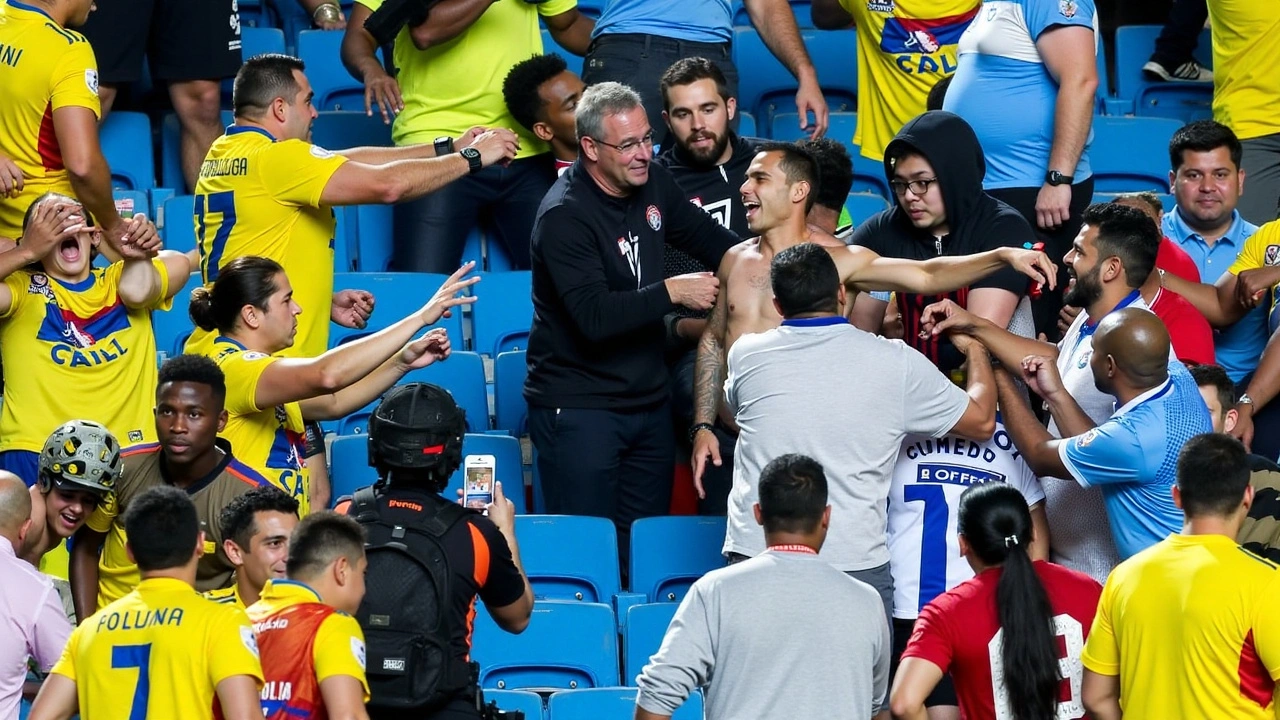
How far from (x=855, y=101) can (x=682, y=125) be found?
7.85 ft

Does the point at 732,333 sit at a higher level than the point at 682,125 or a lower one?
lower

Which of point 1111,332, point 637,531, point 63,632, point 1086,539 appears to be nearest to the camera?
point 63,632

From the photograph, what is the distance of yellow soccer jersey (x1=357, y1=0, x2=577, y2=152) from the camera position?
760 cm

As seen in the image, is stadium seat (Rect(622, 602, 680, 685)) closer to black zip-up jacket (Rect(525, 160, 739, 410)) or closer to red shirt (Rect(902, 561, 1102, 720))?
black zip-up jacket (Rect(525, 160, 739, 410))

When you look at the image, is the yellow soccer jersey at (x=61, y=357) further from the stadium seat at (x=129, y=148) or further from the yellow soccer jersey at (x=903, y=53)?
the yellow soccer jersey at (x=903, y=53)

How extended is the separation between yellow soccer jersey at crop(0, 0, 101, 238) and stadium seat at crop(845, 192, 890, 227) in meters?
3.13

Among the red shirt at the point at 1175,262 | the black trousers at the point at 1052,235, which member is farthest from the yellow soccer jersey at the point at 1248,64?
the red shirt at the point at 1175,262

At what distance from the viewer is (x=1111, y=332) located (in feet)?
16.1

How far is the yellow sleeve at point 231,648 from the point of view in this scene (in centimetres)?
384

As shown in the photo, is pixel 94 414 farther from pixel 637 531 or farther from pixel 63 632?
pixel 637 531

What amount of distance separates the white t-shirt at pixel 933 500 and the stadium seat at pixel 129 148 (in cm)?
428

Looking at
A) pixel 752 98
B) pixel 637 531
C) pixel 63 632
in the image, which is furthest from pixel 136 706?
pixel 752 98

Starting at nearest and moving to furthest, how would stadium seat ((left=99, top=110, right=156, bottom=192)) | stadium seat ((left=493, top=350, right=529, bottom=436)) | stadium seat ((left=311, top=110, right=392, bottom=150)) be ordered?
stadium seat ((left=493, top=350, right=529, bottom=436))
stadium seat ((left=99, top=110, right=156, bottom=192))
stadium seat ((left=311, top=110, right=392, bottom=150))

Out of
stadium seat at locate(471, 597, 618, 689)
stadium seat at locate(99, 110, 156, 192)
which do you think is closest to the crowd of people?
stadium seat at locate(99, 110, 156, 192)
